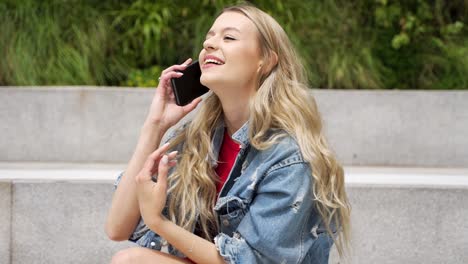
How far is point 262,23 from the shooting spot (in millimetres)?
2621

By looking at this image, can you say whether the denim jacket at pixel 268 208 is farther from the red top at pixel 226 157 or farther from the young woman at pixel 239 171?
the red top at pixel 226 157

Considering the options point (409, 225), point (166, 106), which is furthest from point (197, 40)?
point (166, 106)

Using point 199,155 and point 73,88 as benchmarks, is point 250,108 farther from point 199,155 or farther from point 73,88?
point 73,88

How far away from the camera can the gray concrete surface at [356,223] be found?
3.87m

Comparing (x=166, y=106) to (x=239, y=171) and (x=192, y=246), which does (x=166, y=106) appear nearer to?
(x=239, y=171)

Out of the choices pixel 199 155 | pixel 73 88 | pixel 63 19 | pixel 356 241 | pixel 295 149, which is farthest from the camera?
pixel 63 19

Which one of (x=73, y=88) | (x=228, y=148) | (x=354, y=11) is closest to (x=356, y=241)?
(x=228, y=148)

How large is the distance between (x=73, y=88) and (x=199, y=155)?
273cm

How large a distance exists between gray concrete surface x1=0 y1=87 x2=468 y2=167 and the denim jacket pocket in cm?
272

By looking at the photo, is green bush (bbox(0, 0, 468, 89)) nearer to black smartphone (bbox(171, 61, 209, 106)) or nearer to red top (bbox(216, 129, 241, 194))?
black smartphone (bbox(171, 61, 209, 106))

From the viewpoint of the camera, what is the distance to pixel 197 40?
586 cm

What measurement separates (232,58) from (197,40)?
3.31 m

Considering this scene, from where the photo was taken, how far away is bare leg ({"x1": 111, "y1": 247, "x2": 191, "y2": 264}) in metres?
2.53

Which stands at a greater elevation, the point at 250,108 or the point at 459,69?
the point at 250,108
